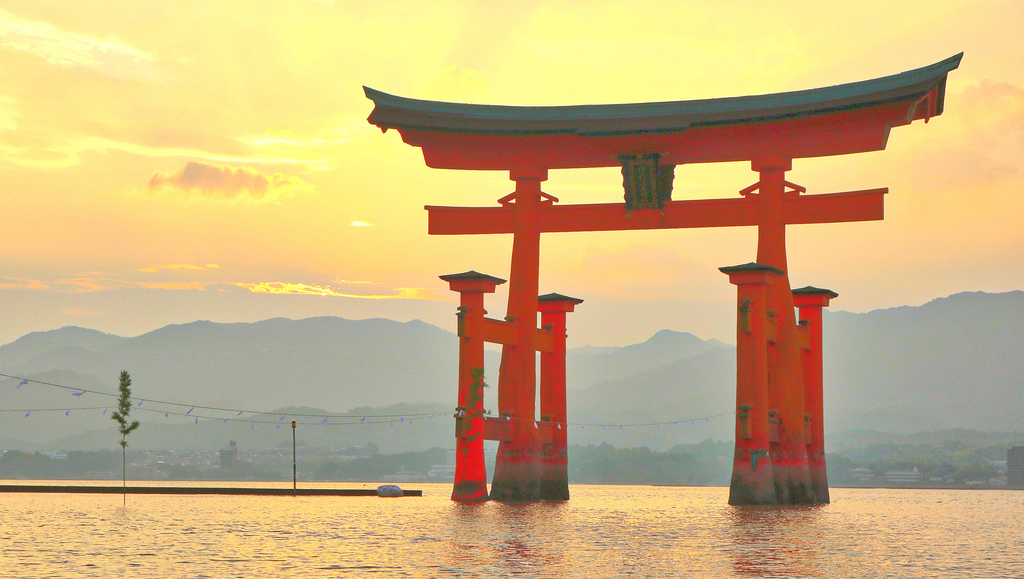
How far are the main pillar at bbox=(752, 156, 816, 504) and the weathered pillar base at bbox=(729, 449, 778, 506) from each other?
8.27 feet

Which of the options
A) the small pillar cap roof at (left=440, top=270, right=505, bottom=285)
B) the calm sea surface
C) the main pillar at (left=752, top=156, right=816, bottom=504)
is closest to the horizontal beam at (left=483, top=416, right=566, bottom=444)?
the calm sea surface

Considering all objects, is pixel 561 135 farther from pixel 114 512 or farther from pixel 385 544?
pixel 114 512

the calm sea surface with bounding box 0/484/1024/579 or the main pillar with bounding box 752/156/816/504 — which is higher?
the main pillar with bounding box 752/156/816/504

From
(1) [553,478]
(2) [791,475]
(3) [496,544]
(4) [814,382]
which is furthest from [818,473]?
(3) [496,544]

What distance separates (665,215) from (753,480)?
10395 millimetres

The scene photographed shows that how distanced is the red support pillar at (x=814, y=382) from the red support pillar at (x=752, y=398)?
6.39 m

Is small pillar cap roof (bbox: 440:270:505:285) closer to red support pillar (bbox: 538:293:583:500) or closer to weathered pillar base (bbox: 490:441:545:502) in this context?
weathered pillar base (bbox: 490:441:545:502)

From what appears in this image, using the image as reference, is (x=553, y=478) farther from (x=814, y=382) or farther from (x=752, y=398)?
(x=814, y=382)

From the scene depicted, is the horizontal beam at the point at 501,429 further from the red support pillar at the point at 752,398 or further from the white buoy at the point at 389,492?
the white buoy at the point at 389,492

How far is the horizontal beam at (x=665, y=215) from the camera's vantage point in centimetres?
4047

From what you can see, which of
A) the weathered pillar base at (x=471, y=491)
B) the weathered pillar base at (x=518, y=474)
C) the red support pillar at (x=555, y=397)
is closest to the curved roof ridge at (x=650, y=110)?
the red support pillar at (x=555, y=397)

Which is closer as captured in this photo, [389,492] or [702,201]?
[702,201]

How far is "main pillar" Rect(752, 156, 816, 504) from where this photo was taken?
133 feet

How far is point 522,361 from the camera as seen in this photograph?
4116 centimetres
